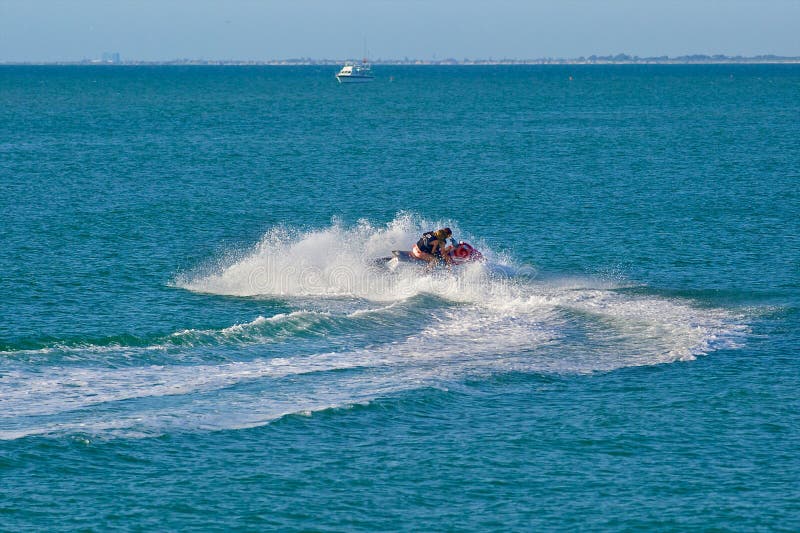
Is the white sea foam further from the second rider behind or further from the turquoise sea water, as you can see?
the second rider behind

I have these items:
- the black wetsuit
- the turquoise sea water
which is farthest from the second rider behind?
the turquoise sea water

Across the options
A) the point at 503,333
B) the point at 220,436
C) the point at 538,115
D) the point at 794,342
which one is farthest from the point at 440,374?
the point at 538,115

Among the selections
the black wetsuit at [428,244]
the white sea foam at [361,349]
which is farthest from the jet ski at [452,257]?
the white sea foam at [361,349]

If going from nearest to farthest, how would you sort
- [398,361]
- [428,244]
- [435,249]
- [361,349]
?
[398,361], [361,349], [435,249], [428,244]

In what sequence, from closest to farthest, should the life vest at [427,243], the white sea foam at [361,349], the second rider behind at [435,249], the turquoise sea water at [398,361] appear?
1. the turquoise sea water at [398,361]
2. the white sea foam at [361,349]
3. the second rider behind at [435,249]
4. the life vest at [427,243]

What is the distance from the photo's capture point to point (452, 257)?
4119cm

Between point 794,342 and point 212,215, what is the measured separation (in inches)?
1389

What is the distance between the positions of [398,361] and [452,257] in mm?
10634

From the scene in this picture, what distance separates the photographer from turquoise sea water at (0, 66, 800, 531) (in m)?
23.1

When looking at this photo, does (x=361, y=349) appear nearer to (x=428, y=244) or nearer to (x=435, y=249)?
(x=435, y=249)

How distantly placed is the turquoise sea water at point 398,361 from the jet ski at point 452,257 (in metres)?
0.58

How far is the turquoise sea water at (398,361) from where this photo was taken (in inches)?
910

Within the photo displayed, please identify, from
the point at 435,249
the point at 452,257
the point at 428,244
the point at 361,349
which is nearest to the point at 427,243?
the point at 428,244

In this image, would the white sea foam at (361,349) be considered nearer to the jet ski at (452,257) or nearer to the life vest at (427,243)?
the jet ski at (452,257)
